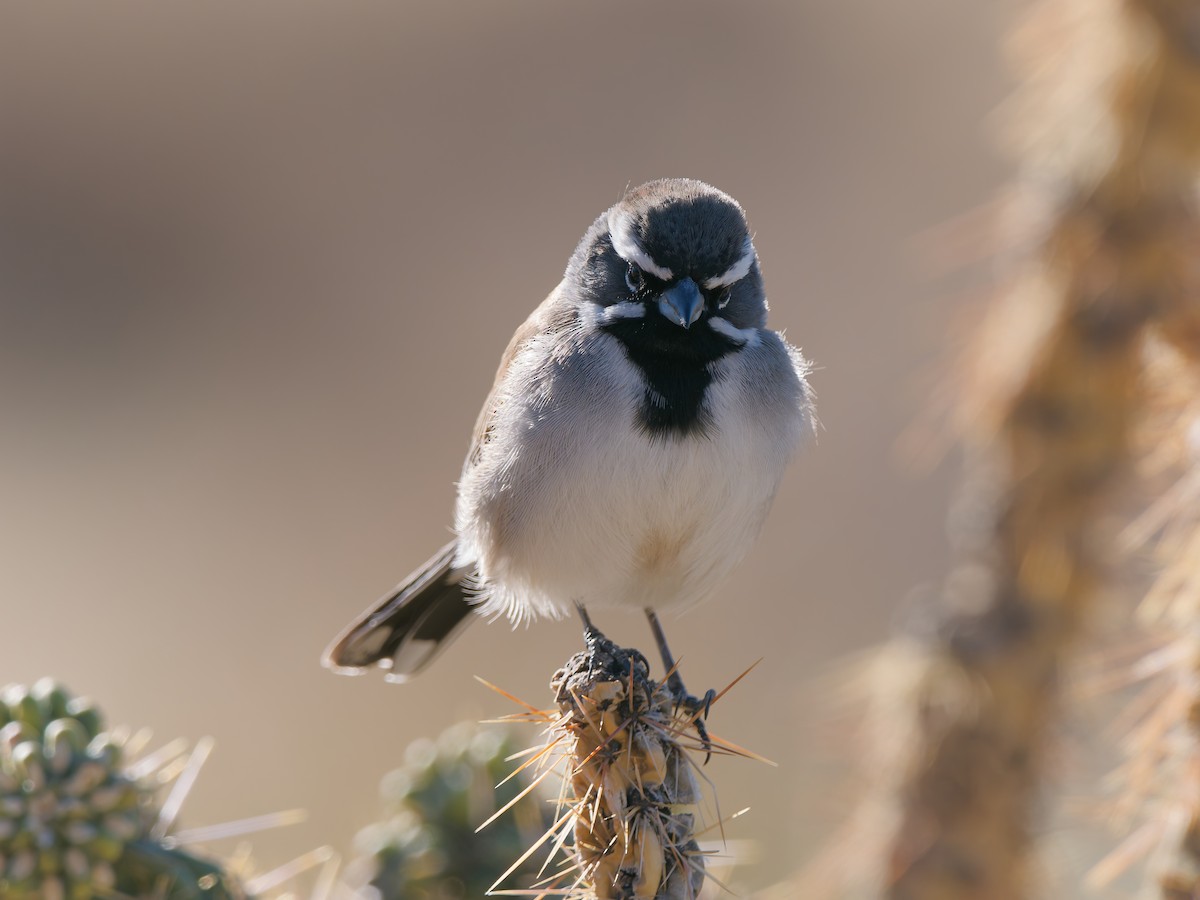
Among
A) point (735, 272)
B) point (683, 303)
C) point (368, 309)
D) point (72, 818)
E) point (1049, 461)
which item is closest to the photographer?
point (72, 818)

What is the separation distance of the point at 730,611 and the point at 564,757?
7.41 metres

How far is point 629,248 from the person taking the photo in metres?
3.94

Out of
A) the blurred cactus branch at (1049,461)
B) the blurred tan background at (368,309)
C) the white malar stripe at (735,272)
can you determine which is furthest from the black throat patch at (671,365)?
the blurred tan background at (368,309)

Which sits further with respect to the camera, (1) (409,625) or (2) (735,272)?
(1) (409,625)

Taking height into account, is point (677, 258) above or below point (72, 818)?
above

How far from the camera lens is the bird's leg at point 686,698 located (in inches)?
127

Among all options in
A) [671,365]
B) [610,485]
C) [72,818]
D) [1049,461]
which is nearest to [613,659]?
[610,485]

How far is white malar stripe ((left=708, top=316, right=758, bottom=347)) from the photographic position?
13.2 ft

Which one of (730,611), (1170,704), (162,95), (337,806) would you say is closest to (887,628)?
(730,611)

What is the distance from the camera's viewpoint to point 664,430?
384 centimetres

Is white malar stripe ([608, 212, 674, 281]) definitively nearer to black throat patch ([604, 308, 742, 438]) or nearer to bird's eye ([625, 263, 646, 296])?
bird's eye ([625, 263, 646, 296])

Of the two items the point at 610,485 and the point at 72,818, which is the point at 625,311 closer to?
the point at 610,485

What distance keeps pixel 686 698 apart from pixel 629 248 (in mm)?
1353

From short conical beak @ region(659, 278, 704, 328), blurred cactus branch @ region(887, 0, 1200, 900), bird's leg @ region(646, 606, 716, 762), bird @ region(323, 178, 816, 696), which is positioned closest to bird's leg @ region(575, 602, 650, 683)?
bird's leg @ region(646, 606, 716, 762)
